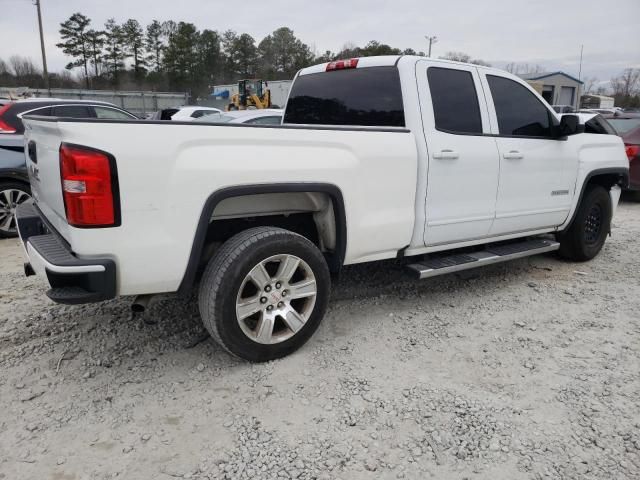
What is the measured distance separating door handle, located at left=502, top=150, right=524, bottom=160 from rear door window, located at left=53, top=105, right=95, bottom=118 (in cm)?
578

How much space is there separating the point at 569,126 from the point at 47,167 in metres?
4.20

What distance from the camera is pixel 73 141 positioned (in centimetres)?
243

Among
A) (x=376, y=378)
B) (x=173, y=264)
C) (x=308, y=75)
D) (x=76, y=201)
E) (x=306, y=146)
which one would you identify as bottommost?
(x=376, y=378)

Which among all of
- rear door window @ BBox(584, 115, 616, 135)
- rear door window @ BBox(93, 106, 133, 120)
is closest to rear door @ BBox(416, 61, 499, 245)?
rear door window @ BBox(584, 115, 616, 135)

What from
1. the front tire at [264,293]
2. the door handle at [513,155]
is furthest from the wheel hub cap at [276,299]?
the door handle at [513,155]

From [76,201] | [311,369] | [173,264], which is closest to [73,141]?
[76,201]

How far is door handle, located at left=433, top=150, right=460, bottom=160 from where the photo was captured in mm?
3670

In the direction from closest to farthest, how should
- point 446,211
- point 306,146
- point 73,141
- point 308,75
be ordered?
point 73,141, point 306,146, point 446,211, point 308,75

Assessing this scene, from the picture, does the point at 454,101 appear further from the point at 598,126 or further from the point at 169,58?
the point at 169,58

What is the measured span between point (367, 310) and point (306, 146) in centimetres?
163

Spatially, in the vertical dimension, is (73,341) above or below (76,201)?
below

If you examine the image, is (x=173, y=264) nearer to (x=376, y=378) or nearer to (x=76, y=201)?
(x=76, y=201)

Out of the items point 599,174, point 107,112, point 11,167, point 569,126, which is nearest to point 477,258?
point 569,126

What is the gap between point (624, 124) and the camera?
10.3m
